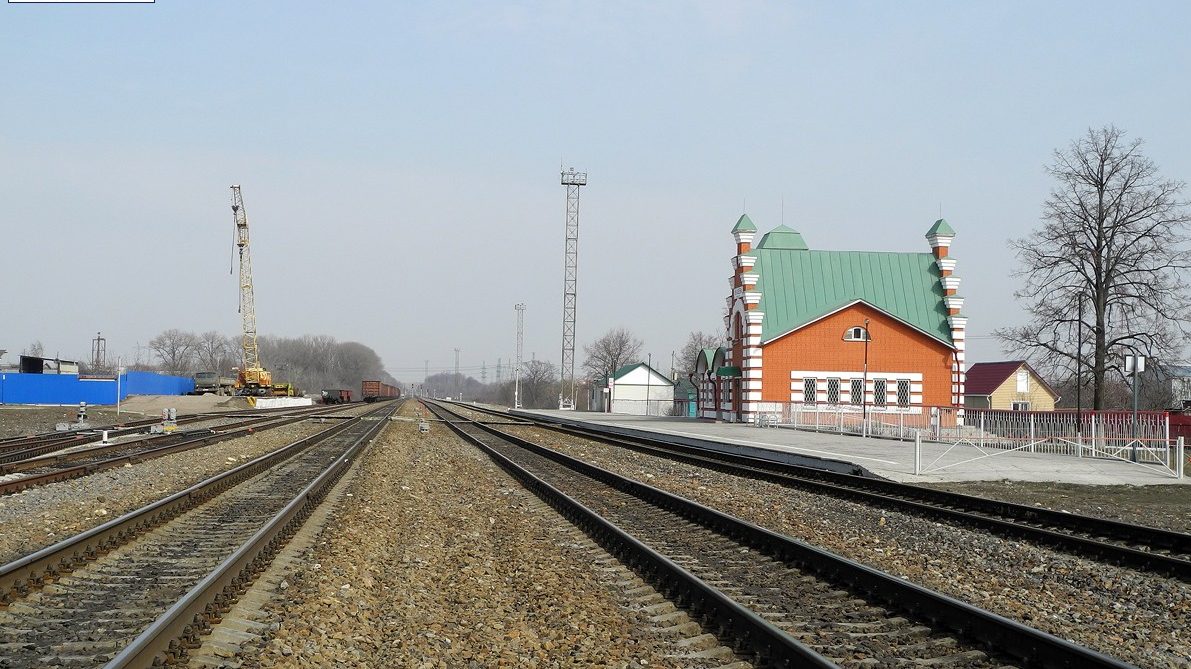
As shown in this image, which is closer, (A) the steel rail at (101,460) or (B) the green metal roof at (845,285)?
(A) the steel rail at (101,460)

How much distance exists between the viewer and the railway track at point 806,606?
6.13 metres

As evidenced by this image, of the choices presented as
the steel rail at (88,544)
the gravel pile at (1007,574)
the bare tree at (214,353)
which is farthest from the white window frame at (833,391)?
the bare tree at (214,353)

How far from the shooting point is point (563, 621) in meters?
7.41

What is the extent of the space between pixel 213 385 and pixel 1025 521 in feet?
254

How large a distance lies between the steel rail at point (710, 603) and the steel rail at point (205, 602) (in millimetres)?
3473

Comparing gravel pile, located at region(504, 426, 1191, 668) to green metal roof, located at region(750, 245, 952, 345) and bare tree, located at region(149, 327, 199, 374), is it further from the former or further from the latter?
bare tree, located at region(149, 327, 199, 374)

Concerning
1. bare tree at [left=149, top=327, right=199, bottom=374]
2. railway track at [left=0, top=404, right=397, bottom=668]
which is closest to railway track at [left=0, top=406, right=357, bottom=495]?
railway track at [left=0, top=404, right=397, bottom=668]

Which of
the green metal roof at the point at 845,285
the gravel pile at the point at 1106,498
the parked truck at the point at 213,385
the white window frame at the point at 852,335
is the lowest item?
the gravel pile at the point at 1106,498

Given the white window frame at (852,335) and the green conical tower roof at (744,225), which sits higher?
the green conical tower roof at (744,225)

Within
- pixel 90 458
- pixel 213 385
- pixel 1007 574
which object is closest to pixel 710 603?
pixel 1007 574

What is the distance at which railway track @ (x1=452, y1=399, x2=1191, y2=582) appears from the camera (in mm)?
10781

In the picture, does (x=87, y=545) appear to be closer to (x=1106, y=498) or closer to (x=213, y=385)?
(x=1106, y=498)

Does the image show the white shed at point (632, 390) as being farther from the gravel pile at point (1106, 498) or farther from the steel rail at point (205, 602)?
the steel rail at point (205, 602)

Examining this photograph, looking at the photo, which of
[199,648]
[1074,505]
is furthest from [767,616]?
[1074,505]
